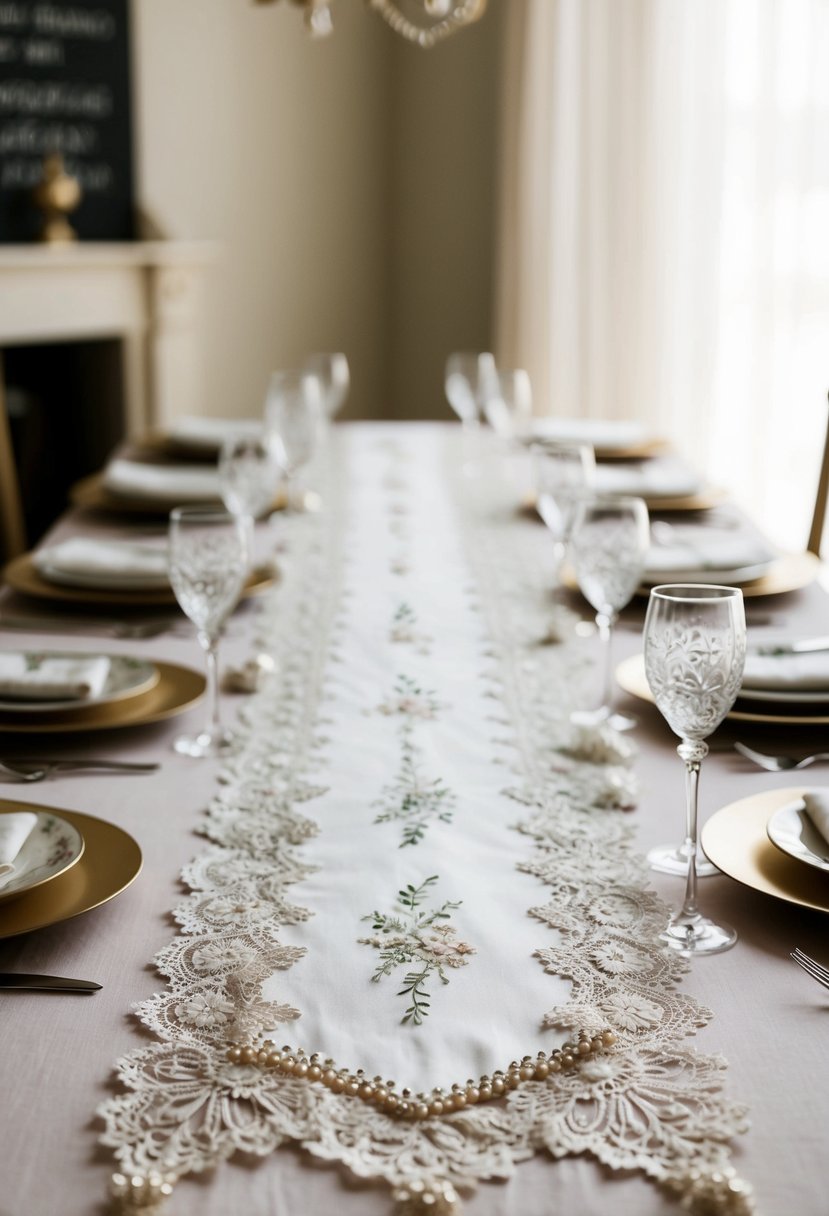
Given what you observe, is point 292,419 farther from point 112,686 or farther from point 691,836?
point 691,836

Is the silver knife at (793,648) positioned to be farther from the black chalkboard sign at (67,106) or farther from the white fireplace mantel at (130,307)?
the black chalkboard sign at (67,106)

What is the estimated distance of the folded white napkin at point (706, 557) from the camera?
1716 millimetres

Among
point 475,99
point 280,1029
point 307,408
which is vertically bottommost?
point 280,1029

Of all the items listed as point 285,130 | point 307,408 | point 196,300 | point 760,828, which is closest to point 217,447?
point 307,408

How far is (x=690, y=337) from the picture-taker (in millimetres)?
4395

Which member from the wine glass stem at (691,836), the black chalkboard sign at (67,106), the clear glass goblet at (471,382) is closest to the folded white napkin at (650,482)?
the clear glass goblet at (471,382)

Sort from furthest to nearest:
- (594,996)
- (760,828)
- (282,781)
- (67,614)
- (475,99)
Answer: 1. (475,99)
2. (67,614)
3. (282,781)
4. (760,828)
5. (594,996)

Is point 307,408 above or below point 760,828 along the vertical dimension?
above

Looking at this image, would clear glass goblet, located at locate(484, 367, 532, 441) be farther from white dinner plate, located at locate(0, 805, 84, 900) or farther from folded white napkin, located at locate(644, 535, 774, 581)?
white dinner plate, located at locate(0, 805, 84, 900)

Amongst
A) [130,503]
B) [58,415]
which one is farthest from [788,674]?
[58,415]

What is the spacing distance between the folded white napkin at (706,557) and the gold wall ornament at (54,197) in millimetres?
2878

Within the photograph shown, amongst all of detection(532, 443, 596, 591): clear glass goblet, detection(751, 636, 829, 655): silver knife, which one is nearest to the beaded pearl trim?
detection(751, 636, 829, 655): silver knife

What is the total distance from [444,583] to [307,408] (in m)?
0.41

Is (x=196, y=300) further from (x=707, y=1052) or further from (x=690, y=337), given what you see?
(x=707, y=1052)
